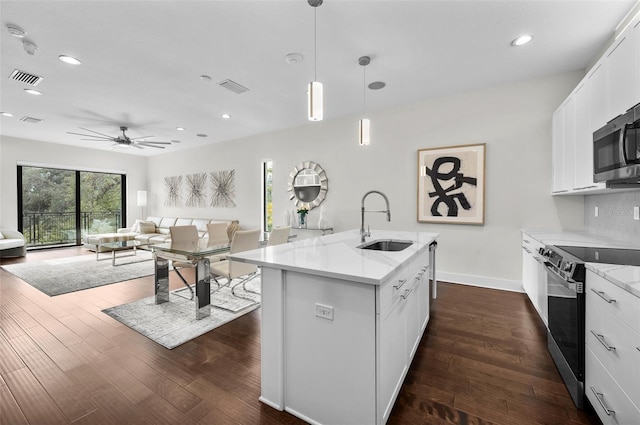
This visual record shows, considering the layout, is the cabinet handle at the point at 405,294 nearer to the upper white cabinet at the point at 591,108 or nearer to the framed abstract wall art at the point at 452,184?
the upper white cabinet at the point at 591,108

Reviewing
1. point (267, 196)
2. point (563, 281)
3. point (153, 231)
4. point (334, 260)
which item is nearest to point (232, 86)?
point (267, 196)

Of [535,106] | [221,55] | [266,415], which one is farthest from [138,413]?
[535,106]

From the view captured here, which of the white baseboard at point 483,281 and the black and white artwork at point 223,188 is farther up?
the black and white artwork at point 223,188

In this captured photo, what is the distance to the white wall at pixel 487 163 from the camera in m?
3.46

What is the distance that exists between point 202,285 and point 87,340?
1.00 m

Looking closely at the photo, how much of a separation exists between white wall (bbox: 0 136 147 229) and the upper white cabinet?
9.87 meters

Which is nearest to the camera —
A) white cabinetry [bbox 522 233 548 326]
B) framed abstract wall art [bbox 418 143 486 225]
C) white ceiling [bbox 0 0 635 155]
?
white ceiling [bbox 0 0 635 155]

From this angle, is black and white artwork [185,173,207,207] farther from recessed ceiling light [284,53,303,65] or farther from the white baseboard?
the white baseboard

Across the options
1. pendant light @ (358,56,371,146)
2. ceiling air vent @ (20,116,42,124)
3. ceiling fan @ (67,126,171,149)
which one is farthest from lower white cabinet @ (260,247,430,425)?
ceiling air vent @ (20,116,42,124)

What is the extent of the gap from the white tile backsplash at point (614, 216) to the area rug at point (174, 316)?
11.9 ft

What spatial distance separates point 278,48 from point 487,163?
3028mm

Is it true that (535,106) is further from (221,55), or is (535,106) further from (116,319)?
(116,319)

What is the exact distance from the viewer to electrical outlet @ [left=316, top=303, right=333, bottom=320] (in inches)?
56.1

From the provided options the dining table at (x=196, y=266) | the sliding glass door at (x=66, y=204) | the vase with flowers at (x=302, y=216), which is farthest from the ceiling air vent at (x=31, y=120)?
the vase with flowers at (x=302, y=216)
